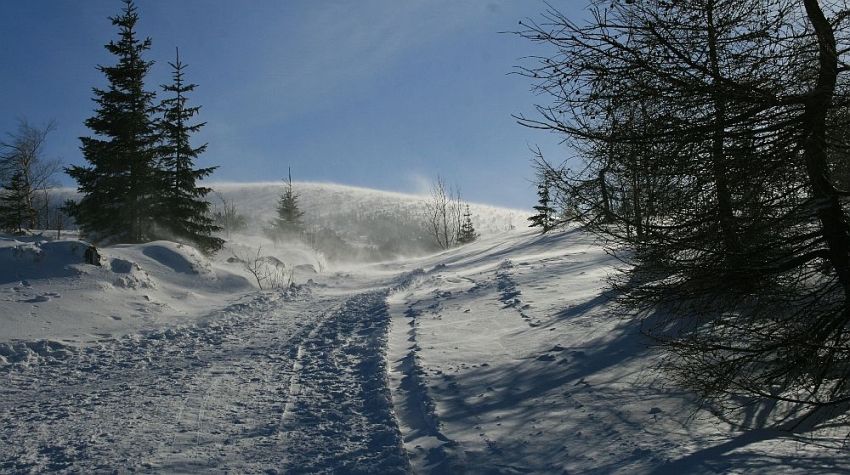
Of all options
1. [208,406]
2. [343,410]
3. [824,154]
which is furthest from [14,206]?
[824,154]

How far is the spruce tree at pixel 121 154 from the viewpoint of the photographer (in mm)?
22031

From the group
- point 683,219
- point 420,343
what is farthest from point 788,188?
point 420,343

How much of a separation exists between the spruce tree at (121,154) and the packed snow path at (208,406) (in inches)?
569

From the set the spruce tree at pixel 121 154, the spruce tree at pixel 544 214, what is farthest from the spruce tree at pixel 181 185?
the spruce tree at pixel 544 214

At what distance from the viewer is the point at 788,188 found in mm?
4422

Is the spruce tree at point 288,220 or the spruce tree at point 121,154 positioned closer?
the spruce tree at point 121,154

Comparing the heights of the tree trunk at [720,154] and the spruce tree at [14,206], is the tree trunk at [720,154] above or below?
below

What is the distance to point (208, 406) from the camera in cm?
621

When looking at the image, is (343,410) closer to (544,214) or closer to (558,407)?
(558,407)

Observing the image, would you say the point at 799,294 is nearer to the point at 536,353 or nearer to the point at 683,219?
the point at 683,219

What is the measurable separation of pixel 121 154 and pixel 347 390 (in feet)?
63.2

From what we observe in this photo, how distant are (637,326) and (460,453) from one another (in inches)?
179

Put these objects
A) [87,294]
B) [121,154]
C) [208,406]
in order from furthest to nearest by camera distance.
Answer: [121,154] < [87,294] < [208,406]

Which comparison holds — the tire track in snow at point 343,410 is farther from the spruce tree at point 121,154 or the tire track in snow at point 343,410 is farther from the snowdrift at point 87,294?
the spruce tree at point 121,154
